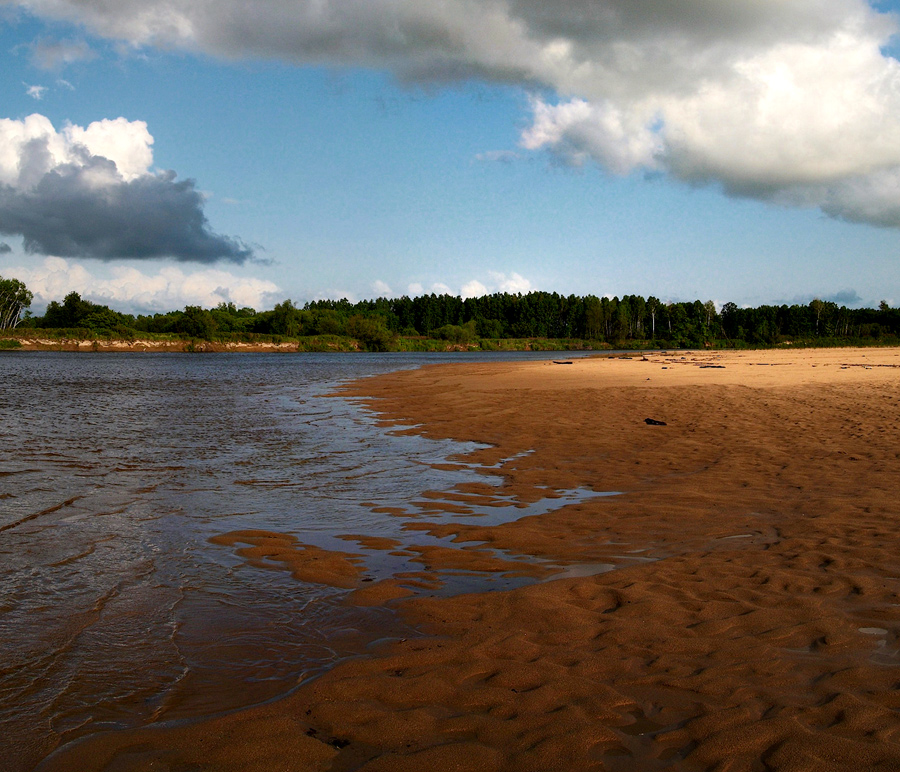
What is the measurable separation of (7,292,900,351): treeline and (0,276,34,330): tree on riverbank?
26.6 feet

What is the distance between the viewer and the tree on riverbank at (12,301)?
107 metres

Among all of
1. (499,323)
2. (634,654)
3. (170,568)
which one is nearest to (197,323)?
(499,323)

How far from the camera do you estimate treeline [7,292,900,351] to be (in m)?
113

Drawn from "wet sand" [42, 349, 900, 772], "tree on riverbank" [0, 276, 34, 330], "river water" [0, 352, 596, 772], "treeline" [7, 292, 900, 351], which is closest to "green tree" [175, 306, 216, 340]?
"treeline" [7, 292, 900, 351]

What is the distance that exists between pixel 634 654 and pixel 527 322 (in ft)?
559

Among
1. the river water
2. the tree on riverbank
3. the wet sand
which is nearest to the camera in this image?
the wet sand

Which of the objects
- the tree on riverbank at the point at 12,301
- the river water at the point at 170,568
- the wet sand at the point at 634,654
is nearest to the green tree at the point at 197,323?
the tree on riverbank at the point at 12,301

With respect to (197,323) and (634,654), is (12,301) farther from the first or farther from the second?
(634,654)

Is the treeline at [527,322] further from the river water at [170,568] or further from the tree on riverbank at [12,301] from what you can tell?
the river water at [170,568]

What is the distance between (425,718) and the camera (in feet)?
10.1

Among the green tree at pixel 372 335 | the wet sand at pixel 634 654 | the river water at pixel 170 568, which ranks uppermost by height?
the green tree at pixel 372 335

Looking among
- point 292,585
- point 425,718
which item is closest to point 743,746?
point 425,718

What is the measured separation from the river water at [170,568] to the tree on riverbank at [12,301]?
386 ft

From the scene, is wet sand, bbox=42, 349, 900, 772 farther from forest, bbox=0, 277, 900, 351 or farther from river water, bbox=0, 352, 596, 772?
forest, bbox=0, 277, 900, 351
